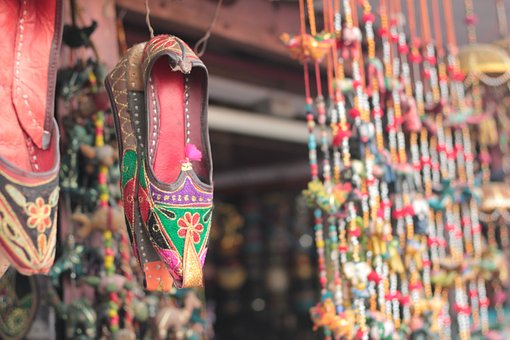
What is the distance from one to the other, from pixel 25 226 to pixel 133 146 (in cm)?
31

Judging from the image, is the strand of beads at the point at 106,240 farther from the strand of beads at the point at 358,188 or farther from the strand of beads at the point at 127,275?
the strand of beads at the point at 358,188

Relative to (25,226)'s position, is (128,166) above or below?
above

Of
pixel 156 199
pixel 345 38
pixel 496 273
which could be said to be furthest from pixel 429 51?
pixel 156 199

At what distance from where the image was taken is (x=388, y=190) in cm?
310

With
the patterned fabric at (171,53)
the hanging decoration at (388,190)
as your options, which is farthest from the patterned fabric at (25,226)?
the hanging decoration at (388,190)

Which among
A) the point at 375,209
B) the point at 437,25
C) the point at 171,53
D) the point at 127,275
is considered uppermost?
the point at 437,25

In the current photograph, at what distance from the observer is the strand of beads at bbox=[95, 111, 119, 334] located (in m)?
2.39

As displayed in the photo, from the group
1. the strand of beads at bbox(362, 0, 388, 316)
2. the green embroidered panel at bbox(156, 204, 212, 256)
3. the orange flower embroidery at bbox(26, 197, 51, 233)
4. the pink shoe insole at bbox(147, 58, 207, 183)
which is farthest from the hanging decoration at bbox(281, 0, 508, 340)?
the orange flower embroidery at bbox(26, 197, 51, 233)

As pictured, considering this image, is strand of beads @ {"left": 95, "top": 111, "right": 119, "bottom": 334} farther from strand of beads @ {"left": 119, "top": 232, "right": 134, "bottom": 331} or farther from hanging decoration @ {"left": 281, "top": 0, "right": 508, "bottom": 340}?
hanging decoration @ {"left": 281, "top": 0, "right": 508, "bottom": 340}

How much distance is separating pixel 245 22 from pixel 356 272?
1.14 m

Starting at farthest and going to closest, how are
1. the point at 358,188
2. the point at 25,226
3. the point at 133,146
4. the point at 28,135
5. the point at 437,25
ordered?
the point at 437,25 → the point at 358,188 → the point at 133,146 → the point at 28,135 → the point at 25,226

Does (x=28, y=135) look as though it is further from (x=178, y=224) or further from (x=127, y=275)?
(x=127, y=275)

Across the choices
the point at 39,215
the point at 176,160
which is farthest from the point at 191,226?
the point at 39,215

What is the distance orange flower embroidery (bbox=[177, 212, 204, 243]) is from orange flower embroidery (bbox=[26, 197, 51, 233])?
252 mm
